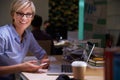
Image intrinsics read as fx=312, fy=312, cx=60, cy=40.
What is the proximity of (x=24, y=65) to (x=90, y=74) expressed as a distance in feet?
1.58

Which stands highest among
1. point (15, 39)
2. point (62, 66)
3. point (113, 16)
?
point (113, 16)

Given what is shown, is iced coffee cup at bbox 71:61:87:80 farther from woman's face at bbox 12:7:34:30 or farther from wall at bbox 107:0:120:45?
wall at bbox 107:0:120:45

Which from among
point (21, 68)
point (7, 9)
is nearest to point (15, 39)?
point (21, 68)

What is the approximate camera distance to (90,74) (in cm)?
224

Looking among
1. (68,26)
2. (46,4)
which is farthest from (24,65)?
(68,26)

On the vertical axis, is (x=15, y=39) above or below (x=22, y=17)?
below

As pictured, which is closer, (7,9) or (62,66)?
(62,66)

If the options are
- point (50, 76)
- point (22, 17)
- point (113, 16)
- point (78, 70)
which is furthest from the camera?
point (113, 16)

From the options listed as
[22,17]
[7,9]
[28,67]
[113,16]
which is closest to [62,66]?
[28,67]

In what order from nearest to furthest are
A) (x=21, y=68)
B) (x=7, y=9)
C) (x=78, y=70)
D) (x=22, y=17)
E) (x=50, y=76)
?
(x=78, y=70)
(x=50, y=76)
(x=21, y=68)
(x=22, y=17)
(x=7, y=9)

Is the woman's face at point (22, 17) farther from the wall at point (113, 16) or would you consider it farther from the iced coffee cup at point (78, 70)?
the wall at point (113, 16)

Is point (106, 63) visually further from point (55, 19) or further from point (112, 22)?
point (55, 19)

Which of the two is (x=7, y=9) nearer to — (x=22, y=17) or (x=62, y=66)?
(x=22, y=17)

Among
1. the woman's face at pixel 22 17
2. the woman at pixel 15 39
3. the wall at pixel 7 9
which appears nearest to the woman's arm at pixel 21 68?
the woman at pixel 15 39
